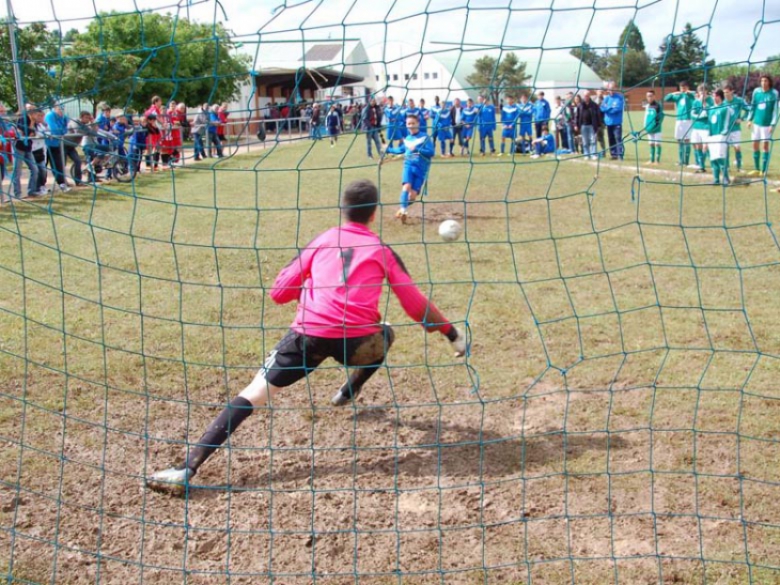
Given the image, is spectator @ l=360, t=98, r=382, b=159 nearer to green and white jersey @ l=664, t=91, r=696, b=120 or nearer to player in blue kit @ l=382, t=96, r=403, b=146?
player in blue kit @ l=382, t=96, r=403, b=146

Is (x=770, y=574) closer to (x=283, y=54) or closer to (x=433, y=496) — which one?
(x=433, y=496)

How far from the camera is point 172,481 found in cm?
359

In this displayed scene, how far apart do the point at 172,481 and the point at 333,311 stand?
1098mm

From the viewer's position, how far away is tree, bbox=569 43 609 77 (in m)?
2.86

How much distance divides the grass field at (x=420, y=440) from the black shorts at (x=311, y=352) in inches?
10.2

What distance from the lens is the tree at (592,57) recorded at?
286cm

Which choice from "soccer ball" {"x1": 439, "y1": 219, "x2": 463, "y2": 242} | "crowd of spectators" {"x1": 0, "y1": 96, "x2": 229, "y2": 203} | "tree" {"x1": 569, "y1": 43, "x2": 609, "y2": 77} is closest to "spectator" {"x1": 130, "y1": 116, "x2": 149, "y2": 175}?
"crowd of spectators" {"x1": 0, "y1": 96, "x2": 229, "y2": 203}

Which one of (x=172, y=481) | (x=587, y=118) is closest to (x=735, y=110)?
(x=172, y=481)

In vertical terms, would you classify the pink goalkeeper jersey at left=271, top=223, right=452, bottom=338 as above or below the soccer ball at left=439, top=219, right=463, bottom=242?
above

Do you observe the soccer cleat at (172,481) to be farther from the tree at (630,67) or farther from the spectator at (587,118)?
the spectator at (587,118)

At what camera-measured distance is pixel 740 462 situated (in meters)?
3.82

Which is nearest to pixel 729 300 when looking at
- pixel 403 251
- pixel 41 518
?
pixel 403 251

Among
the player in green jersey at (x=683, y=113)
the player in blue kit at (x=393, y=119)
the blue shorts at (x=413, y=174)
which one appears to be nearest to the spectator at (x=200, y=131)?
the player in blue kit at (x=393, y=119)

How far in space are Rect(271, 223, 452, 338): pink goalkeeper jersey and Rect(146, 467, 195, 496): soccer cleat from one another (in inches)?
33.7
